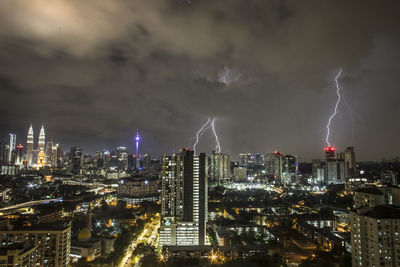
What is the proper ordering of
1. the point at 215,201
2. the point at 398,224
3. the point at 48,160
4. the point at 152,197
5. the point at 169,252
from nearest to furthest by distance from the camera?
the point at 398,224 → the point at 169,252 → the point at 215,201 → the point at 152,197 → the point at 48,160

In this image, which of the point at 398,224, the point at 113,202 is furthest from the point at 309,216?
the point at 113,202

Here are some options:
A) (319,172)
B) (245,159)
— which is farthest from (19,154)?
(319,172)

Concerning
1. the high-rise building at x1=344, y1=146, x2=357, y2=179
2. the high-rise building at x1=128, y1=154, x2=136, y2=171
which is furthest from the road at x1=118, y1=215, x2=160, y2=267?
the high-rise building at x1=128, y1=154, x2=136, y2=171

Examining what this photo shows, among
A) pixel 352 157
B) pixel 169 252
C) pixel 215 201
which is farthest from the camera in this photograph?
pixel 352 157

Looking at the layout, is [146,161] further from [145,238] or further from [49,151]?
[145,238]

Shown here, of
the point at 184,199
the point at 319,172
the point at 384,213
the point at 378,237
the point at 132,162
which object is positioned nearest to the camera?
the point at 378,237

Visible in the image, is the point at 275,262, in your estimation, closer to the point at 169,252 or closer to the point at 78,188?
the point at 169,252

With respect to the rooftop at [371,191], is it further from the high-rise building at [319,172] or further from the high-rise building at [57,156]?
the high-rise building at [57,156]
